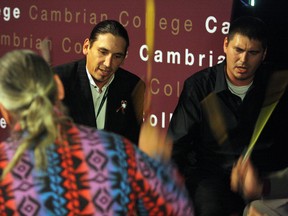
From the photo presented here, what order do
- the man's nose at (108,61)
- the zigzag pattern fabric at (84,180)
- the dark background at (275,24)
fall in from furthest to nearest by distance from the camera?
the dark background at (275,24) → the man's nose at (108,61) → the zigzag pattern fabric at (84,180)

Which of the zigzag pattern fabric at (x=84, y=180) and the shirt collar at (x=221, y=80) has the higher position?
the shirt collar at (x=221, y=80)

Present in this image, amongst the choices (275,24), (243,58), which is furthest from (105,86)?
(275,24)

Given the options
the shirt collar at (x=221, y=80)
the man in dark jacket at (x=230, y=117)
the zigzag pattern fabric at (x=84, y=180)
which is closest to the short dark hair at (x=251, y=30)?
the man in dark jacket at (x=230, y=117)

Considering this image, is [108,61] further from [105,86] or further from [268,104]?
[268,104]

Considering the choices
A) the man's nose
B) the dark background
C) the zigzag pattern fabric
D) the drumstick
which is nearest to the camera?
the zigzag pattern fabric

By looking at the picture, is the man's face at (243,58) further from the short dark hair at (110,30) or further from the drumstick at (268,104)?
the short dark hair at (110,30)

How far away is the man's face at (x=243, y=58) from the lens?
10.4 ft

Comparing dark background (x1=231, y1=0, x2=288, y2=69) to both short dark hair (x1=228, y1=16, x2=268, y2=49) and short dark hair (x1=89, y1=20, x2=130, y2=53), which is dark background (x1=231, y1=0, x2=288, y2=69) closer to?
short dark hair (x1=228, y1=16, x2=268, y2=49)

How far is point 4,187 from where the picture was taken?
1.82 metres

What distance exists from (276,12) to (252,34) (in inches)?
18.2

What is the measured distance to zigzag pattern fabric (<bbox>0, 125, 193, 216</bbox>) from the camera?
182 cm

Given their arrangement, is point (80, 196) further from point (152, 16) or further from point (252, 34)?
point (152, 16)

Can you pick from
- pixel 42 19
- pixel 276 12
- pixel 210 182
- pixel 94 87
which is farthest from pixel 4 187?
pixel 42 19

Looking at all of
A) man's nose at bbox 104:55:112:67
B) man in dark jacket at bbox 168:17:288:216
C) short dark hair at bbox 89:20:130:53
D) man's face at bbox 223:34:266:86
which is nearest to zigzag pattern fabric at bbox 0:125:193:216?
man in dark jacket at bbox 168:17:288:216
